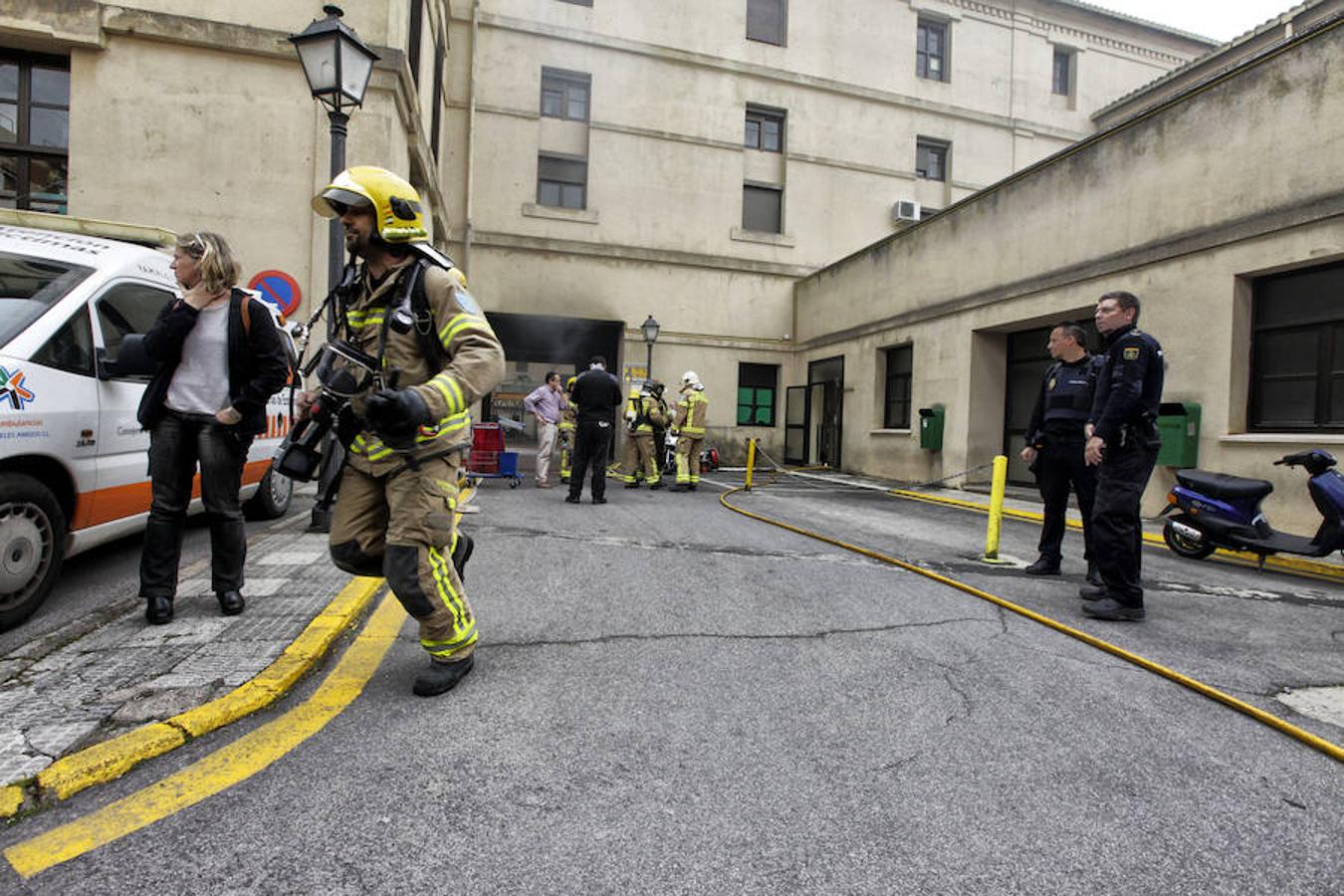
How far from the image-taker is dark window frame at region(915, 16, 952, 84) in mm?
21219

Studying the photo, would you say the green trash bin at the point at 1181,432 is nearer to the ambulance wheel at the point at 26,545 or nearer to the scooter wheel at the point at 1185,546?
the scooter wheel at the point at 1185,546

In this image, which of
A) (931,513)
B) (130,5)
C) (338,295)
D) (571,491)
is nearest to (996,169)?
(931,513)

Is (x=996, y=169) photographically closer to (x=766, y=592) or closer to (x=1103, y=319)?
(x=1103, y=319)

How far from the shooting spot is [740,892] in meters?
1.62

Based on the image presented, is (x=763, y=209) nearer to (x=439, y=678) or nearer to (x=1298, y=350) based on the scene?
(x=1298, y=350)

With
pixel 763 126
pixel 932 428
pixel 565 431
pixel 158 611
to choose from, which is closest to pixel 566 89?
pixel 763 126

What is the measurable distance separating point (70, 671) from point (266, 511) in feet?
12.2

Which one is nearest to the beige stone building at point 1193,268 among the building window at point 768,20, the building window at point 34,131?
the building window at point 768,20

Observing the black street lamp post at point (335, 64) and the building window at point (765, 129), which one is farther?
the building window at point (765, 129)

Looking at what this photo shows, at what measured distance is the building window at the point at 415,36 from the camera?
477 inches

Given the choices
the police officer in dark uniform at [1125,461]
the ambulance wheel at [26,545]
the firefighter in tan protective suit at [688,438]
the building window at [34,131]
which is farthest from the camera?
the firefighter in tan protective suit at [688,438]

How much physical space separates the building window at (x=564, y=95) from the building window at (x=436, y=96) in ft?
9.60

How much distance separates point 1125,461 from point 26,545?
5.61m

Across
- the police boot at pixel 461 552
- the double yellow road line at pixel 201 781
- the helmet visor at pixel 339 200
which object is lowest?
the double yellow road line at pixel 201 781
